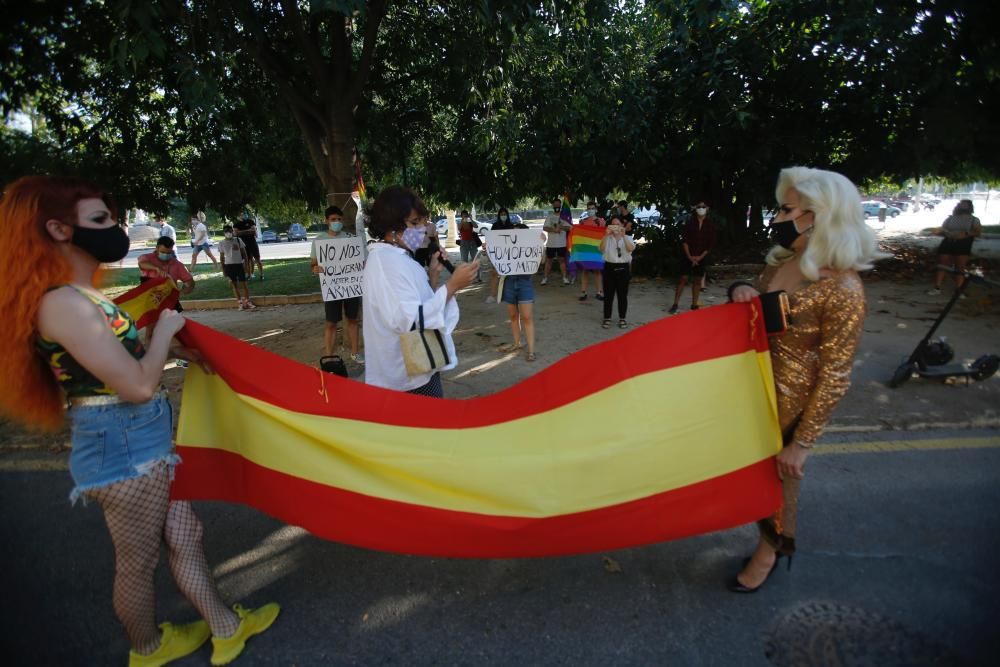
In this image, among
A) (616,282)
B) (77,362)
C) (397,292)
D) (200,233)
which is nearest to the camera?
(77,362)

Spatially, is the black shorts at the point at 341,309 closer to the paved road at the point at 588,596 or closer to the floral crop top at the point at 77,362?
the paved road at the point at 588,596

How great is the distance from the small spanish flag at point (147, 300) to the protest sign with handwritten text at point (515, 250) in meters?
4.66

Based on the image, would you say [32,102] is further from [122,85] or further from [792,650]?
[792,650]

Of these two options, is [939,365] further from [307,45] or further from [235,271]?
[235,271]

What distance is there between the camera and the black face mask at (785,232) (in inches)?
97.2

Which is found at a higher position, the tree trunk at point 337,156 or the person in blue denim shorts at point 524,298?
the tree trunk at point 337,156

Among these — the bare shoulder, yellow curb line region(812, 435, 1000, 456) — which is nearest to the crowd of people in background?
the bare shoulder

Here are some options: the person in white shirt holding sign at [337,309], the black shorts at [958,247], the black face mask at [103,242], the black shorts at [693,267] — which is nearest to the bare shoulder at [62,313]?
the black face mask at [103,242]

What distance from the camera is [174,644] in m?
2.46

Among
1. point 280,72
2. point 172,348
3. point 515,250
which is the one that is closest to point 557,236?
point 515,250

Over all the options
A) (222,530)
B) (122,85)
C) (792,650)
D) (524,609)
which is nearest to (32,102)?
(122,85)

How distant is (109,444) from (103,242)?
784 millimetres

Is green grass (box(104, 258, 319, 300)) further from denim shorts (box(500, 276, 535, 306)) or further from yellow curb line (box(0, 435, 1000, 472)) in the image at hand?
yellow curb line (box(0, 435, 1000, 472))

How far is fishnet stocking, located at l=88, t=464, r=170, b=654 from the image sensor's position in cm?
217
